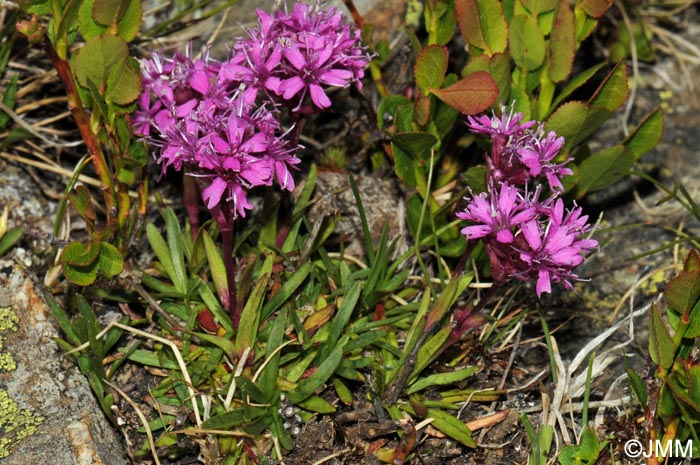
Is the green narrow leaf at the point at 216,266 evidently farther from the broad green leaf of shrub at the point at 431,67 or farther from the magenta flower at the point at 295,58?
the broad green leaf of shrub at the point at 431,67

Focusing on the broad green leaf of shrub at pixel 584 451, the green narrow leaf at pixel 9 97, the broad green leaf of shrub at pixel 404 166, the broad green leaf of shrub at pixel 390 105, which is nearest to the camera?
the broad green leaf of shrub at pixel 584 451

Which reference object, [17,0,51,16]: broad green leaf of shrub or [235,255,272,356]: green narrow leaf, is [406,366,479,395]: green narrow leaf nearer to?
[235,255,272,356]: green narrow leaf

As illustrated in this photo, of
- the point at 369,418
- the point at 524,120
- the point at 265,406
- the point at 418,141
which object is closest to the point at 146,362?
the point at 265,406

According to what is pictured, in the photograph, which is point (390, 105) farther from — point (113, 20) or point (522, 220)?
point (113, 20)

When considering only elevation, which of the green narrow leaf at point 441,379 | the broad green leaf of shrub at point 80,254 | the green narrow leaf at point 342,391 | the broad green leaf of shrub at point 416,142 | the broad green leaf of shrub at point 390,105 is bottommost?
the green narrow leaf at point 441,379

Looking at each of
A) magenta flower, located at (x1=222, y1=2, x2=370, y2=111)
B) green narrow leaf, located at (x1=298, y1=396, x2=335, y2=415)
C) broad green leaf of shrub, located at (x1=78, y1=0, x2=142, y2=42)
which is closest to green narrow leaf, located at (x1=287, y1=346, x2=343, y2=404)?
green narrow leaf, located at (x1=298, y1=396, x2=335, y2=415)

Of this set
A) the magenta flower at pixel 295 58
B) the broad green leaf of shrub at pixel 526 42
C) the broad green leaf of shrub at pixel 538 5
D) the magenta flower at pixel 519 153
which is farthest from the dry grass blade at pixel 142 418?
the broad green leaf of shrub at pixel 538 5

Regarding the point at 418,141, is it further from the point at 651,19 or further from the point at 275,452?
the point at 651,19

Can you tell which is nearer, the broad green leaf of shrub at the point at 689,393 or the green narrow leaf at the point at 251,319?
the broad green leaf of shrub at the point at 689,393
